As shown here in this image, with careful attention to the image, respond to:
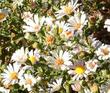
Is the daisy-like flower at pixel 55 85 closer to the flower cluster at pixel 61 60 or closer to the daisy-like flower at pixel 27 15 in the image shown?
the flower cluster at pixel 61 60

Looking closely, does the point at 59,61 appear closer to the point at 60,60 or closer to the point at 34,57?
the point at 60,60

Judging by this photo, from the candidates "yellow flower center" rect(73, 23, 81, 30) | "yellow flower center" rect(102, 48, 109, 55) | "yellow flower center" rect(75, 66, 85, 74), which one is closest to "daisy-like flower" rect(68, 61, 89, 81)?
"yellow flower center" rect(75, 66, 85, 74)

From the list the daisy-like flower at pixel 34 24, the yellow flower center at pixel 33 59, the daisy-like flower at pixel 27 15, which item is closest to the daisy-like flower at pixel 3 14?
the daisy-like flower at pixel 27 15

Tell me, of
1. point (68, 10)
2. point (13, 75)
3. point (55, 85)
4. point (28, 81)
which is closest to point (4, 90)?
point (13, 75)

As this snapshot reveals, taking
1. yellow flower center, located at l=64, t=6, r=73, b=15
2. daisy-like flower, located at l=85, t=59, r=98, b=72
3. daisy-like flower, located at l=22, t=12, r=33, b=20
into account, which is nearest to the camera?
daisy-like flower, located at l=85, t=59, r=98, b=72

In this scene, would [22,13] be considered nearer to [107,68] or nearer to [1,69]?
[1,69]

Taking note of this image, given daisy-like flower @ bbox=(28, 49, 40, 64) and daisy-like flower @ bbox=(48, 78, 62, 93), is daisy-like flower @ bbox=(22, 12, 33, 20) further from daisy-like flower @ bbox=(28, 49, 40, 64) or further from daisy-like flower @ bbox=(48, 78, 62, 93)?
daisy-like flower @ bbox=(48, 78, 62, 93)

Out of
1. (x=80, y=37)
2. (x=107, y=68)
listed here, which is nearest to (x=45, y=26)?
(x=80, y=37)
